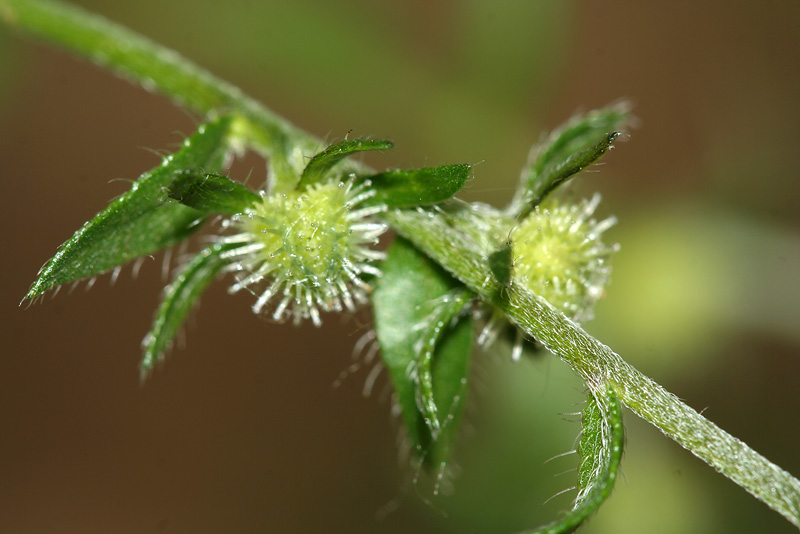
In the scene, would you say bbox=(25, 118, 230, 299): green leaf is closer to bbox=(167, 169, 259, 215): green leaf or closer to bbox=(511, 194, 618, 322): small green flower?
bbox=(167, 169, 259, 215): green leaf

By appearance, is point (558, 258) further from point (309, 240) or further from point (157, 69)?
point (157, 69)

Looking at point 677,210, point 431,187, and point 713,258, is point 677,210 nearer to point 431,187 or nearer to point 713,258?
point 713,258

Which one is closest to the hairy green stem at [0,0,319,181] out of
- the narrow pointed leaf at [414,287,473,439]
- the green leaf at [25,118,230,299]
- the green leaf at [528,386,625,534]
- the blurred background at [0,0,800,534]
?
the green leaf at [25,118,230,299]

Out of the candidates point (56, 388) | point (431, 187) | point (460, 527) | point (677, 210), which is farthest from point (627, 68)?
point (56, 388)

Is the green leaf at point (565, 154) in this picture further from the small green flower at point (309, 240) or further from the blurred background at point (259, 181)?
the blurred background at point (259, 181)

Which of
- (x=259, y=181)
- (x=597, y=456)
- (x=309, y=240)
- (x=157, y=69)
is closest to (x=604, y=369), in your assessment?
(x=597, y=456)
